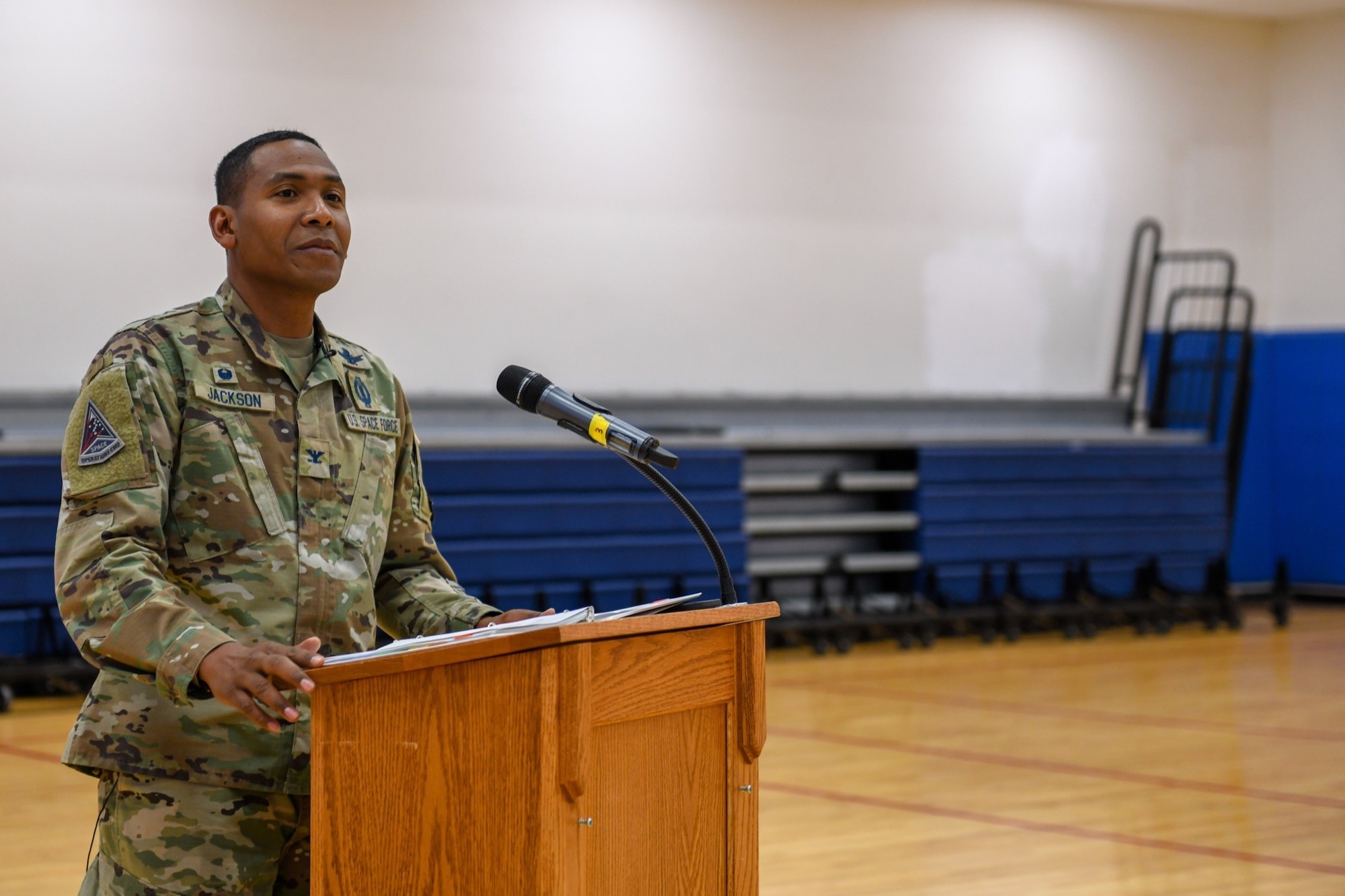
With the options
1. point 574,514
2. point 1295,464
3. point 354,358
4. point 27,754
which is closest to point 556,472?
point 574,514

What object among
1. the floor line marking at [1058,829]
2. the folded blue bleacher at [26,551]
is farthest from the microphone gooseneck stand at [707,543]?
the folded blue bleacher at [26,551]

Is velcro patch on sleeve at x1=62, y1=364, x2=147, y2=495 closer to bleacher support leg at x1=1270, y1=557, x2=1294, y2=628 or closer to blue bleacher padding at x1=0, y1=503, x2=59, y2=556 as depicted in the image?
blue bleacher padding at x1=0, y1=503, x2=59, y2=556

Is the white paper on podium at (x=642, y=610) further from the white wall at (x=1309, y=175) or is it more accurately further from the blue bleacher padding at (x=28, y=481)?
the white wall at (x=1309, y=175)

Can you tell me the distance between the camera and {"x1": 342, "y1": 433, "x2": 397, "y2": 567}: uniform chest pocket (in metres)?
1.88

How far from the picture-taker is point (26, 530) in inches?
231

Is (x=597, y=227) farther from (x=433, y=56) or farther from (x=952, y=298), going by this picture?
(x=952, y=298)

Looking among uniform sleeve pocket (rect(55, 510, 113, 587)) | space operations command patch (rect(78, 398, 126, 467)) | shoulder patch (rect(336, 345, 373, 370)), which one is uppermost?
shoulder patch (rect(336, 345, 373, 370))

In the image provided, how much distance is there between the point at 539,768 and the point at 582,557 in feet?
17.8

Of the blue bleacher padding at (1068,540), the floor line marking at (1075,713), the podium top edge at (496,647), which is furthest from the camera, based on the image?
the blue bleacher padding at (1068,540)

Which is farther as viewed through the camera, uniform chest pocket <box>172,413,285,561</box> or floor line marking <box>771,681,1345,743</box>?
floor line marking <box>771,681,1345,743</box>

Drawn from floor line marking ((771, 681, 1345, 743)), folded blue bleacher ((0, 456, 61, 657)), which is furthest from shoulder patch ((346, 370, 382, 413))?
folded blue bleacher ((0, 456, 61, 657))

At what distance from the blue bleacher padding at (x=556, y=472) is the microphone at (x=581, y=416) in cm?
470

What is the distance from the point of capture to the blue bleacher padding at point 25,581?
5.82 meters

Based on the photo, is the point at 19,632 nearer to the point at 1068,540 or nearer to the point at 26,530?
the point at 26,530
